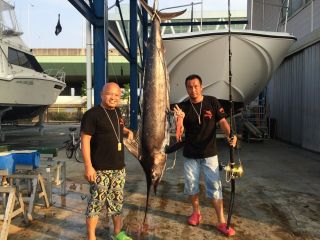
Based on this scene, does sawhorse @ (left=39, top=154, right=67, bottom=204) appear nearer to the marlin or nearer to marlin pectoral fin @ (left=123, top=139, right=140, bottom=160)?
marlin pectoral fin @ (left=123, top=139, right=140, bottom=160)

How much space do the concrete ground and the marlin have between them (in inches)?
45.0

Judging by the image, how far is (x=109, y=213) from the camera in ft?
12.4

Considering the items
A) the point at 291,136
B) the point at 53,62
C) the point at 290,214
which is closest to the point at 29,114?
the point at 291,136

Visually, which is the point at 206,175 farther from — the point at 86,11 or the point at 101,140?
the point at 86,11

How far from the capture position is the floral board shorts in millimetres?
3645

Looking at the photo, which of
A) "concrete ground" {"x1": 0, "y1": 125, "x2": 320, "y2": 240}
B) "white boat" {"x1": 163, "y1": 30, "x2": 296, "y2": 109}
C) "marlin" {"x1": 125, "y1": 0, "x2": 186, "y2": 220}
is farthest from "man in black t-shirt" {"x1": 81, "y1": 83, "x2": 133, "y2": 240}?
"white boat" {"x1": 163, "y1": 30, "x2": 296, "y2": 109}

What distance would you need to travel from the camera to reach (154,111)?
3238 millimetres

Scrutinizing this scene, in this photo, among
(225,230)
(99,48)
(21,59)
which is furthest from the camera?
(21,59)

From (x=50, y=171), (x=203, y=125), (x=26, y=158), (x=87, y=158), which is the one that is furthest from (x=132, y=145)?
(x=50, y=171)

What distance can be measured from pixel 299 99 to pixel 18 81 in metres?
8.74

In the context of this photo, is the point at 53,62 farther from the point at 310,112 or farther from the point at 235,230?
the point at 235,230

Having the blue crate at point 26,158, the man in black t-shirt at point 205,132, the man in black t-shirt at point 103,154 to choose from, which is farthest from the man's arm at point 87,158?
the blue crate at point 26,158

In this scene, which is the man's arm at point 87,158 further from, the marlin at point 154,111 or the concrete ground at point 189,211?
the concrete ground at point 189,211

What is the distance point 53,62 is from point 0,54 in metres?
28.8
